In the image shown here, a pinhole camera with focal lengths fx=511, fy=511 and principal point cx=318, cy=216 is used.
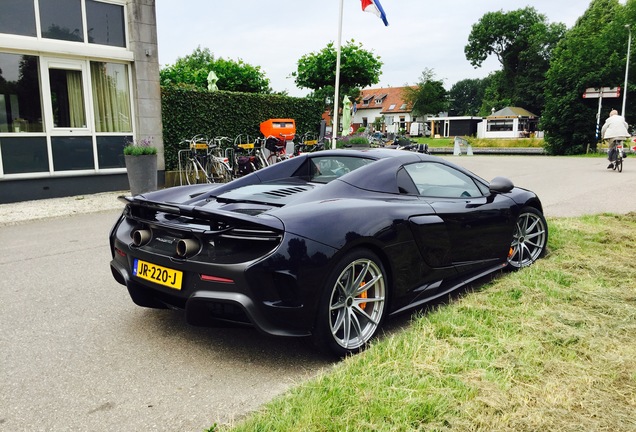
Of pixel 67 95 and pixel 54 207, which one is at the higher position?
pixel 67 95

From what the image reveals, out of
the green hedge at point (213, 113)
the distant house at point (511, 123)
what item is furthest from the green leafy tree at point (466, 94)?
the green hedge at point (213, 113)

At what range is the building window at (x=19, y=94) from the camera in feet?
34.2

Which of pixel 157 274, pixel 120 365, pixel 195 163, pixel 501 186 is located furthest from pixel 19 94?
pixel 501 186

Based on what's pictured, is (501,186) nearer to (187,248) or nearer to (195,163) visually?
(187,248)

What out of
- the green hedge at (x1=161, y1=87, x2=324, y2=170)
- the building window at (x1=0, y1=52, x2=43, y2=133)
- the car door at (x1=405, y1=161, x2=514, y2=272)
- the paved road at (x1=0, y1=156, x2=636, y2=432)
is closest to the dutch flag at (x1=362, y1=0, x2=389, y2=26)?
the green hedge at (x1=161, y1=87, x2=324, y2=170)

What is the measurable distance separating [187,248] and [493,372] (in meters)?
1.80

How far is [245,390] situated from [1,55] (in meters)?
10.5

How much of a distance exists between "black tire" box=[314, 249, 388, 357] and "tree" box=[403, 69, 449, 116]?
7157 centimetres

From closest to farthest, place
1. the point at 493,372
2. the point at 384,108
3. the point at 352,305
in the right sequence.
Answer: the point at 493,372, the point at 352,305, the point at 384,108

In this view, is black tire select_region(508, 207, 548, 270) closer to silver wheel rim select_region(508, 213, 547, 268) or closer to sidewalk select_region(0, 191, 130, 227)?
silver wheel rim select_region(508, 213, 547, 268)

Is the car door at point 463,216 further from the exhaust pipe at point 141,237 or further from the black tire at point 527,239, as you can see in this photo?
the exhaust pipe at point 141,237

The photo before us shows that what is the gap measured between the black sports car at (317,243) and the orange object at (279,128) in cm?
1017

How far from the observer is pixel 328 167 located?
4035 millimetres

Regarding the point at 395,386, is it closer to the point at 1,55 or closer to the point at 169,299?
the point at 169,299
